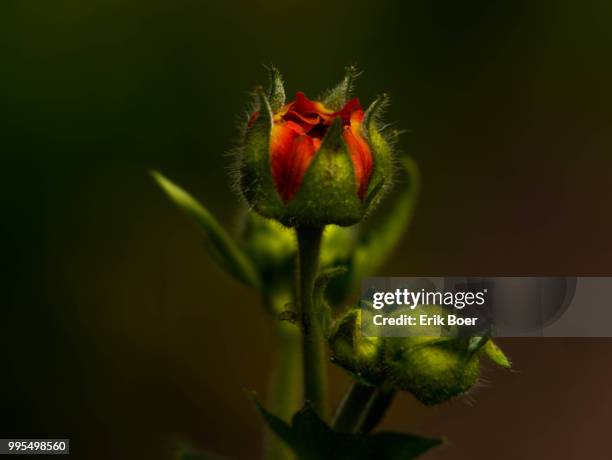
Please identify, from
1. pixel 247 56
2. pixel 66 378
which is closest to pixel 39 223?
pixel 66 378

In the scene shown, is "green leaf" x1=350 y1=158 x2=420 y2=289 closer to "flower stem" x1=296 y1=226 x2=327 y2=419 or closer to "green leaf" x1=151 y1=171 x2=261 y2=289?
"green leaf" x1=151 y1=171 x2=261 y2=289

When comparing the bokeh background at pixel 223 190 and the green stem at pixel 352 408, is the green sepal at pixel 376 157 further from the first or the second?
the bokeh background at pixel 223 190

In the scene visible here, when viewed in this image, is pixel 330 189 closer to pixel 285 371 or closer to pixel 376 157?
pixel 376 157

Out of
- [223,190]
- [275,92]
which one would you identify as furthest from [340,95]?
[223,190]

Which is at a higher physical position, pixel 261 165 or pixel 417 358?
pixel 261 165

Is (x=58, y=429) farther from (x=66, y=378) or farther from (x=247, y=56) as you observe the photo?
(x=247, y=56)
